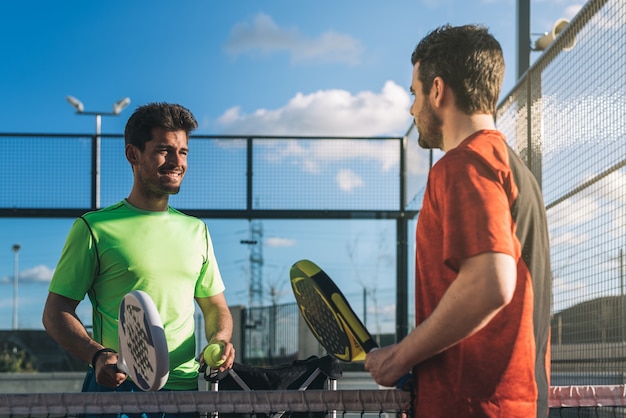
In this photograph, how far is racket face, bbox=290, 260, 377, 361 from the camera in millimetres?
2109

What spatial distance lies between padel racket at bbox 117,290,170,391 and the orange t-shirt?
0.57 meters

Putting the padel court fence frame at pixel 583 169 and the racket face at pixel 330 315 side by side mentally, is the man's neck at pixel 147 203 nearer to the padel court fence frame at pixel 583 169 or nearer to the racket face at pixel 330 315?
the racket face at pixel 330 315

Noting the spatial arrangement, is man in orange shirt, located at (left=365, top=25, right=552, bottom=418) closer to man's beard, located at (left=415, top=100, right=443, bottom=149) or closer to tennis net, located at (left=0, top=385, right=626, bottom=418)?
man's beard, located at (left=415, top=100, right=443, bottom=149)

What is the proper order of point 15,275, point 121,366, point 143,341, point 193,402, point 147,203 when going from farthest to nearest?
point 15,275 → point 147,203 → point 121,366 → point 193,402 → point 143,341

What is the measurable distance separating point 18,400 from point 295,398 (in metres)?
0.65

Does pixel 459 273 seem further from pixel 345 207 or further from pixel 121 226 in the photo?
pixel 345 207

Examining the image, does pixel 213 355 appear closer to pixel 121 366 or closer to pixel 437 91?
pixel 121 366

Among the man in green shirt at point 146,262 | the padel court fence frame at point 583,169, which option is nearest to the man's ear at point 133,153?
the man in green shirt at point 146,262

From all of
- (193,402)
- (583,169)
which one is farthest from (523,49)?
(193,402)

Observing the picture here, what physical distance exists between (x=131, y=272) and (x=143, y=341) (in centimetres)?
71

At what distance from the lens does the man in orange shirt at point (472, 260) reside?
5.64 feet

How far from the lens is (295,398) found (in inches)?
88.9

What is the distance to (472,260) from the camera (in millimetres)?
1715

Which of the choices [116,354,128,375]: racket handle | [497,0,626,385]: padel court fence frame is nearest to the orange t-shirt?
[116,354,128,375]: racket handle
